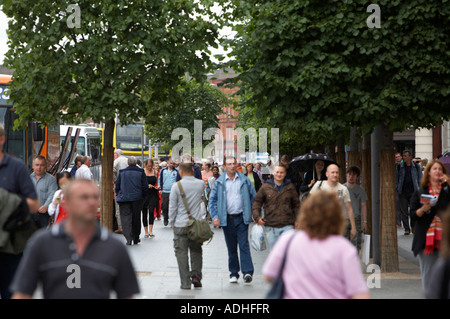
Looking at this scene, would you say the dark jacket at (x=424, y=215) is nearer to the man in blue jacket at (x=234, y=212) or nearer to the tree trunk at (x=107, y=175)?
the man in blue jacket at (x=234, y=212)

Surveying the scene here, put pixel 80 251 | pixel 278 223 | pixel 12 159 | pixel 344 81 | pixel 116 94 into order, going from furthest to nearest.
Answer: pixel 116 94 → pixel 344 81 → pixel 278 223 → pixel 12 159 → pixel 80 251

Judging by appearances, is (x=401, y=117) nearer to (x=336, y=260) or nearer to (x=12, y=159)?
(x=12, y=159)

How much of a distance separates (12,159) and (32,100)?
6.69 m

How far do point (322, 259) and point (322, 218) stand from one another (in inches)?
9.1

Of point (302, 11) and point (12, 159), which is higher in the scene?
point (302, 11)

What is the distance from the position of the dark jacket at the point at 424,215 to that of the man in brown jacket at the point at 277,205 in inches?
97.6

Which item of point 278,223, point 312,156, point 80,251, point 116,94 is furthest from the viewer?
point 312,156

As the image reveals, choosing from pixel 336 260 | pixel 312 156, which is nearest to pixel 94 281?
pixel 336 260

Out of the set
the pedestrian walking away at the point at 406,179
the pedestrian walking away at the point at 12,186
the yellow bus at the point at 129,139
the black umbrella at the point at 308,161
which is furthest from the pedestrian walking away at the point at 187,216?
the yellow bus at the point at 129,139

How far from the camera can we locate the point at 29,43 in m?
12.6

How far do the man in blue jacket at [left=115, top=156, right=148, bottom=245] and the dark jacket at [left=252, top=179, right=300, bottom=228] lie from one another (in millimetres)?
6256

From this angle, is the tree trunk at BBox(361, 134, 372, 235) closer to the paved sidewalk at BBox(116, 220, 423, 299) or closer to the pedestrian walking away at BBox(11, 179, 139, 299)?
the paved sidewalk at BBox(116, 220, 423, 299)

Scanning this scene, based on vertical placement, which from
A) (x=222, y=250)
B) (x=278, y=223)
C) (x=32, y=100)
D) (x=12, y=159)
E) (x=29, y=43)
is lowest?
(x=222, y=250)

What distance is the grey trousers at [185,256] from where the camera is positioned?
10.4 m
